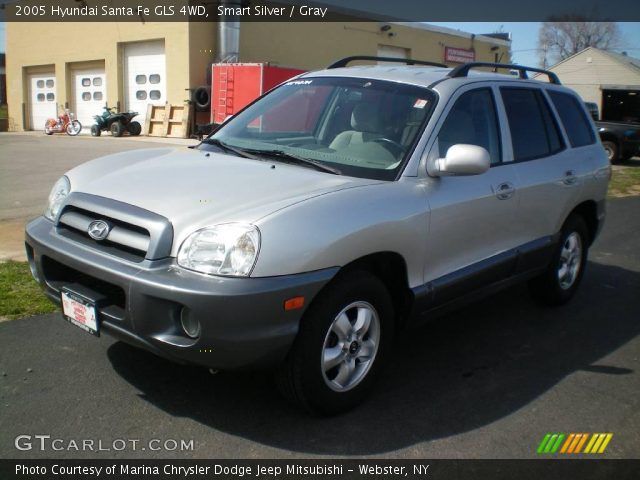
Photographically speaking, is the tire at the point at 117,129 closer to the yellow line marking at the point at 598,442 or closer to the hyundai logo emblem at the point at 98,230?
the hyundai logo emblem at the point at 98,230

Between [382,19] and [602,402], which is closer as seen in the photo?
[602,402]

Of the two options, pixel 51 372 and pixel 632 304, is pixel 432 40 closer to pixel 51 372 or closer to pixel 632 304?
pixel 632 304

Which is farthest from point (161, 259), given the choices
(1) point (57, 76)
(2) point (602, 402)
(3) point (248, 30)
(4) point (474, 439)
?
(1) point (57, 76)

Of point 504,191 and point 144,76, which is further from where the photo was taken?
point 144,76

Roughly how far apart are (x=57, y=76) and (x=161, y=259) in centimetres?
2559

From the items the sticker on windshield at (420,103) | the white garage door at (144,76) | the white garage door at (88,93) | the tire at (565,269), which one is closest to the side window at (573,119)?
the tire at (565,269)

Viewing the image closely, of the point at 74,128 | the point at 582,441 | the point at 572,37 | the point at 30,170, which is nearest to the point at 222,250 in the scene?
the point at 582,441

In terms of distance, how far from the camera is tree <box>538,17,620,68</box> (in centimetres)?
6544

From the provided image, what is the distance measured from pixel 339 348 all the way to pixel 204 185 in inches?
42.7

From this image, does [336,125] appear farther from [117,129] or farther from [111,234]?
[117,129]

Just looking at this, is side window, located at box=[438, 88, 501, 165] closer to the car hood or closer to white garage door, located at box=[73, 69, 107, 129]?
the car hood

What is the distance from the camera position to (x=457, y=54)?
31891 millimetres

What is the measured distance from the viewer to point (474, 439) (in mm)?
3139
